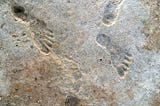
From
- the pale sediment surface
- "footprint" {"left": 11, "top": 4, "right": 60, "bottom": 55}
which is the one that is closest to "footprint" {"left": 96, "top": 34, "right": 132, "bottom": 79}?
the pale sediment surface

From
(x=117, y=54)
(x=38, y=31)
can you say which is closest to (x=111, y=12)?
(x=117, y=54)

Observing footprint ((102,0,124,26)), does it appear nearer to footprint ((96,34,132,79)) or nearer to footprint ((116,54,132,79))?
footprint ((96,34,132,79))

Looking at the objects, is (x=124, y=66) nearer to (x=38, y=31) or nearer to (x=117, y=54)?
(x=117, y=54)

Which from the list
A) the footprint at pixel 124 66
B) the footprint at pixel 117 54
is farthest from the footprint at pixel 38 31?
the footprint at pixel 124 66

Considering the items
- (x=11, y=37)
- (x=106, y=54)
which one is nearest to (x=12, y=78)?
(x=11, y=37)

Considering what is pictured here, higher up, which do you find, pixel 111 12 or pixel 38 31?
pixel 111 12

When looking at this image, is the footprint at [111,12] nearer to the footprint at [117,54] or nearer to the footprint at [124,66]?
the footprint at [117,54]

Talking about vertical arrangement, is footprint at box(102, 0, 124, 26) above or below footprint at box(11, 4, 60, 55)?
above
